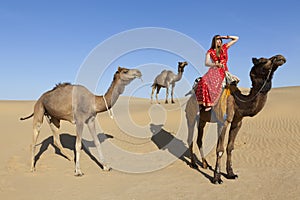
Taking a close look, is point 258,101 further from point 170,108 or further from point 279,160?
point 170,108

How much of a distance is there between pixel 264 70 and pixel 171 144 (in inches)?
231

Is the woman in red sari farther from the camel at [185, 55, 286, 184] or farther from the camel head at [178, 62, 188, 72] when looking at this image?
the camel head at [178, 62, 188, 72]

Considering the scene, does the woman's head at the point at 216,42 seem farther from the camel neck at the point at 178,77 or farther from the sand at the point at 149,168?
the camel neck at the point at 178,77

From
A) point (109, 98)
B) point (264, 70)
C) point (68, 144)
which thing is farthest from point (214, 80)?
point (68, 144)

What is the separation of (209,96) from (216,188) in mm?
1989

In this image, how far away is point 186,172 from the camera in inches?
299

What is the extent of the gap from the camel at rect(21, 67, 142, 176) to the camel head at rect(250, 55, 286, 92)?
8.71 ft

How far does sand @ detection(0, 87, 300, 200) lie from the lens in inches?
239

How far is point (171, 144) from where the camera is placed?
1085 cm

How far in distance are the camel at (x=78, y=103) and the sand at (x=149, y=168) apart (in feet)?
2.33

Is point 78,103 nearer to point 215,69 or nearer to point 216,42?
point 215,69

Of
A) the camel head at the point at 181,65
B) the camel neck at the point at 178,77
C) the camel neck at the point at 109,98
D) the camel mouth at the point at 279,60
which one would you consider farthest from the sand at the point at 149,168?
the camel neck at the point at 178,77

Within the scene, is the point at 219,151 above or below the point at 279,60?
below

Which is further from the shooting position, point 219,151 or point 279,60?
point 219,151
